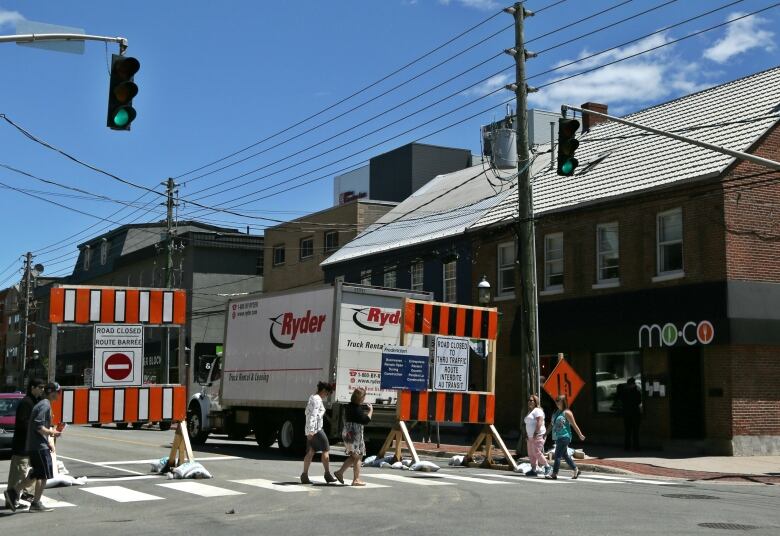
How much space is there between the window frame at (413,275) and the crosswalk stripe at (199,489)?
21.4 meters

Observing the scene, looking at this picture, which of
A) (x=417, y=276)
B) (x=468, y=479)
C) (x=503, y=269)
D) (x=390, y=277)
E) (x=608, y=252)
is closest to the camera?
(x=468, y=479)

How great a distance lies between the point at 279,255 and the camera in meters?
50.5

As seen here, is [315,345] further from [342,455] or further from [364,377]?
[342,455]

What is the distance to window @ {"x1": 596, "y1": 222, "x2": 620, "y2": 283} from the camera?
2842 cm

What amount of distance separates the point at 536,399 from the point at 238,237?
44.0 metres

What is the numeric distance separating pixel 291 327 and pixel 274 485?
7702 millimetres

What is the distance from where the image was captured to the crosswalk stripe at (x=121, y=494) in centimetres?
1409

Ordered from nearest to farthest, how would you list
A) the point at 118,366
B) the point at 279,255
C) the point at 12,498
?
the point at 12,498
the point at 118,366
the point at 279,255

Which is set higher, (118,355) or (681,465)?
(118,355)

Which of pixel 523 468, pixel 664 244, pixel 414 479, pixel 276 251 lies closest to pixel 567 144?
pixel 523 468

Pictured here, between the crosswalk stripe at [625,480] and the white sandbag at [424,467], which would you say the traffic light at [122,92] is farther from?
the crosswalk stripe at [625,480]

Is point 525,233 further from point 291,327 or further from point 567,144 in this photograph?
point 291,327

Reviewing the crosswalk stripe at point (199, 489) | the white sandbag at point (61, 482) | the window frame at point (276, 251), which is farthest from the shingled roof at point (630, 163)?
the white sandbag at point (61, 482)

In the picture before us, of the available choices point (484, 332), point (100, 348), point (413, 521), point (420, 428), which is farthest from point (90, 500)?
point (420, 428)
